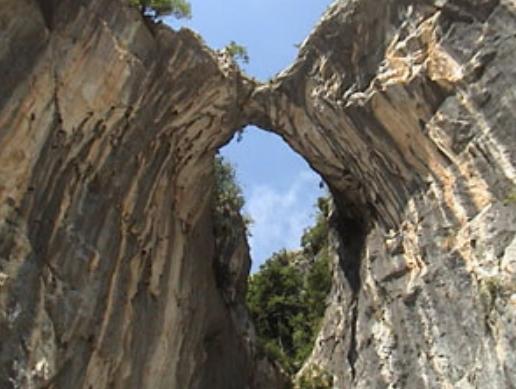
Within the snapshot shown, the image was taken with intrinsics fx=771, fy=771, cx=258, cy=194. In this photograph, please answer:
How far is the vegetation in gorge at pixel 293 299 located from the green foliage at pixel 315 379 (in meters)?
4.29

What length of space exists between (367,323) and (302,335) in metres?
8.89

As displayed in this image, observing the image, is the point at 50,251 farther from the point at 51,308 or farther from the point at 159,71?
the point at 159,71

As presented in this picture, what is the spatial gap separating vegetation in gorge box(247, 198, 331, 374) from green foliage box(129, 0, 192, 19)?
9802 mm

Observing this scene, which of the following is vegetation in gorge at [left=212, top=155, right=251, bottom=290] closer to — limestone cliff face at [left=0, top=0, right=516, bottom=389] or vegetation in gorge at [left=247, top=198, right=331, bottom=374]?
limestone cliff face at [left=0, top=0, right=516, bottom=389]

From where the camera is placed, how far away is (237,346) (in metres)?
20.3

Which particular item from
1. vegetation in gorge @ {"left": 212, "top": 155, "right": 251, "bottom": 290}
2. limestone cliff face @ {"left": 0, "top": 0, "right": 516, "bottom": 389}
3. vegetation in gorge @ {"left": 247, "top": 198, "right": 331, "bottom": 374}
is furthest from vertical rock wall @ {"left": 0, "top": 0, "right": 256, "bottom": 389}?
vegetation in gorge @ {"left": 247, "top": 198, "right": 331, "bottom": 374}

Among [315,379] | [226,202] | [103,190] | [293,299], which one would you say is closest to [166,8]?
[103,190]

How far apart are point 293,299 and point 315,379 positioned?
7987 mm

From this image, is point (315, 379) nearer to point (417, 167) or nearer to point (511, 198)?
point (417, 167)

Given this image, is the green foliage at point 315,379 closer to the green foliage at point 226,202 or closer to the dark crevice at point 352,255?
the dark crevice at point 352,255

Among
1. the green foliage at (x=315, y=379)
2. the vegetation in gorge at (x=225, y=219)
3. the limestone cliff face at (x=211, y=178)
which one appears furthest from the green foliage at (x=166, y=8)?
the green foliage at (x=315, y=379)

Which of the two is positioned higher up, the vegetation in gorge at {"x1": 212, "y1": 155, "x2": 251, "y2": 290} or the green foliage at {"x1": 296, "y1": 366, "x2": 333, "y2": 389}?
the vegetation in gorge at {"x1": 212, "y1": 155, "x2": 251, "y2": 290}

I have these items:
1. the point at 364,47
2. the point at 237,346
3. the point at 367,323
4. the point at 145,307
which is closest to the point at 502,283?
the point at 367,323

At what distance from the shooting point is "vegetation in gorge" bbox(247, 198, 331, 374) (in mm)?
25133
